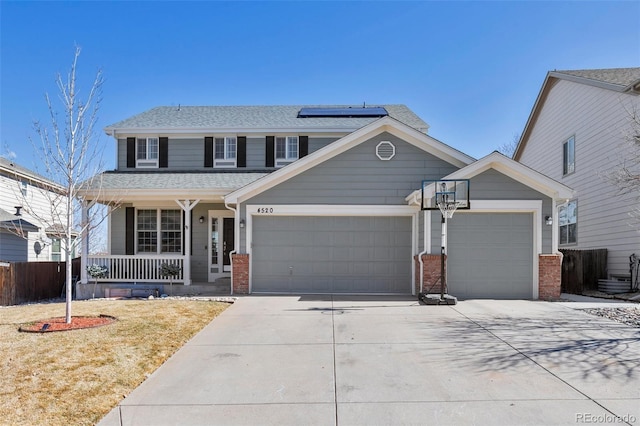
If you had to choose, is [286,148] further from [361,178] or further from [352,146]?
[361,178]

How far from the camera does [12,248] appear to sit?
17.4 meters

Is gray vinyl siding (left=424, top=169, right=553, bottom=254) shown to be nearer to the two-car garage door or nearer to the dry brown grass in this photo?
the two-car garage door

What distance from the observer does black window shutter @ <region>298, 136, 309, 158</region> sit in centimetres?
1541

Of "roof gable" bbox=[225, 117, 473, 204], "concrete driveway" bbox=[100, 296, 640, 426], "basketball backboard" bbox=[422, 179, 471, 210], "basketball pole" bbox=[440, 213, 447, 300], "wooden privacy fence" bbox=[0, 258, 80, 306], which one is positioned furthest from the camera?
"roof gable" bbox=[225, 117, 473, 204]

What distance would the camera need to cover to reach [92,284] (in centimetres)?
1285

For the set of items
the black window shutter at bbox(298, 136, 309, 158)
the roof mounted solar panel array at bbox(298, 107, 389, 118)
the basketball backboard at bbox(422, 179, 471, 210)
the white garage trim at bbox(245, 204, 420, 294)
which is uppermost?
the roof mounted solar panel array at bbox(298, 107, 389, 118)

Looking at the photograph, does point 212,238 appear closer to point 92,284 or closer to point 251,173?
point 251,173

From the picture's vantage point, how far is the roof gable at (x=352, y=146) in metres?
12.0

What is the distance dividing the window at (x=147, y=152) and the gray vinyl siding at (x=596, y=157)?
50.3 feet

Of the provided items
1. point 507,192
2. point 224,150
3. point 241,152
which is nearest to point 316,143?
point 241,152

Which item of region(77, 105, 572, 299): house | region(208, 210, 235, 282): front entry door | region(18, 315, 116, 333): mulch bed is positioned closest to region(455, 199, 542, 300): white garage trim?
region(77, 105, 572, 299): house

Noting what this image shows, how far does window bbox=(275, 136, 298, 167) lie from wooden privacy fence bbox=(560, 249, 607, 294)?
32.2ft

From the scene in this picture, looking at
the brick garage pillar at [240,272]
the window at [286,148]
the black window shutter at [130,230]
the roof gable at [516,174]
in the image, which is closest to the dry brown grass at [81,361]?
the brick garage pillar at [240,272]

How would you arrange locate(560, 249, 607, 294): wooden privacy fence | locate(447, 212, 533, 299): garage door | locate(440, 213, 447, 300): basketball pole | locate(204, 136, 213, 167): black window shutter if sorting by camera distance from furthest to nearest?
locate(204, 136, 213, 167): black window shutter
locate(560, 249, 607, 294): wooden privacy fence
locate(447, 212, 533, 299): garage door
locate(440, 213, 447, 300): basketball pole
